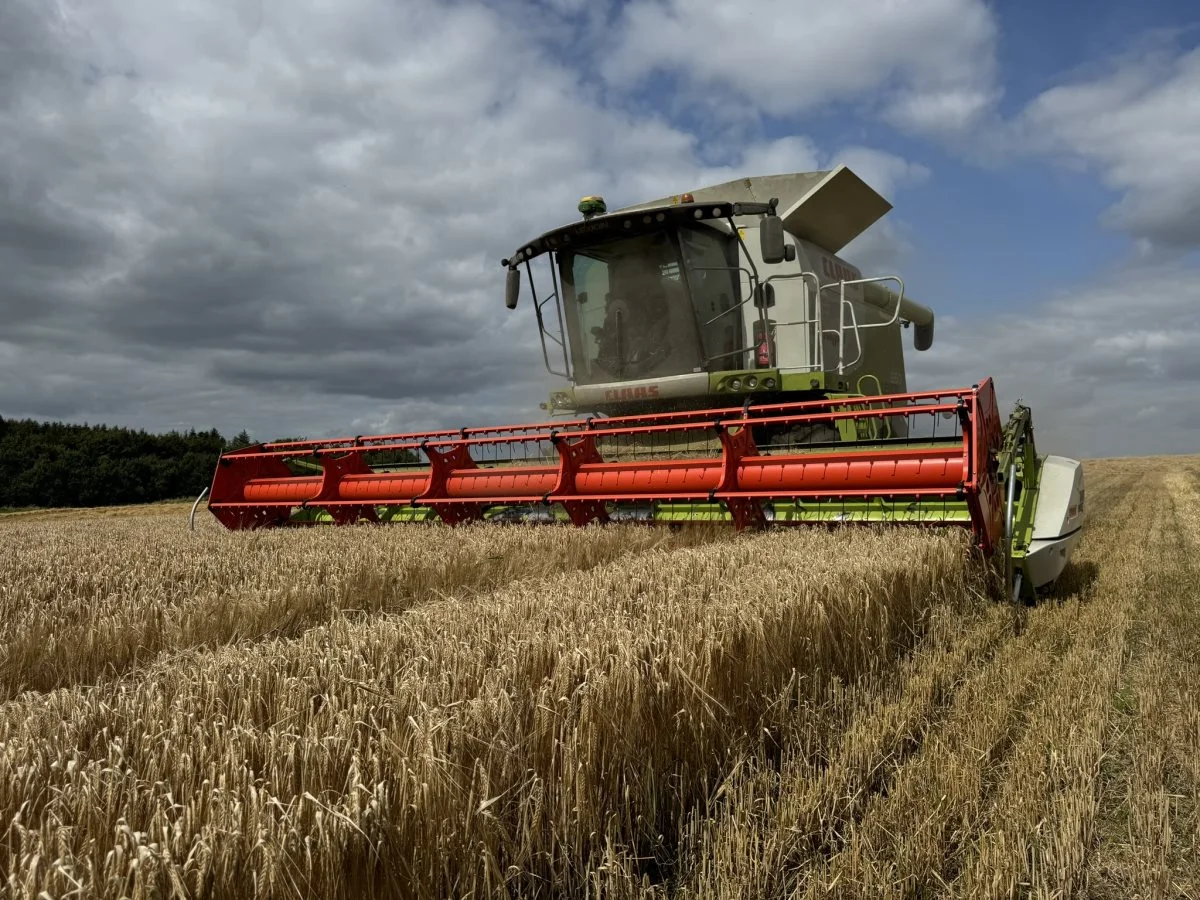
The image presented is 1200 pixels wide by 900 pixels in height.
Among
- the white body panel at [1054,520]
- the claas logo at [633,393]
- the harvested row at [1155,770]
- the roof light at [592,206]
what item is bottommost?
the harvested row at [1155,770]

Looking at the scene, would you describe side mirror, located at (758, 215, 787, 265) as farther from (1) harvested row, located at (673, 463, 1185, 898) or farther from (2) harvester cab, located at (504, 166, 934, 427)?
(1) harvested row, located at (673, 463, 1185, 898)

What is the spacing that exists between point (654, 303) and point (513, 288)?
4.12 feet

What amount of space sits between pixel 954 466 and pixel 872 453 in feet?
1.53

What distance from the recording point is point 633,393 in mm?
6207

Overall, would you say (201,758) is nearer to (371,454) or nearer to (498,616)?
(498,616)

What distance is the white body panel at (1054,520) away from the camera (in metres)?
4.25

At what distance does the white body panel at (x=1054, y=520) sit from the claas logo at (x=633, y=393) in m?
2.70

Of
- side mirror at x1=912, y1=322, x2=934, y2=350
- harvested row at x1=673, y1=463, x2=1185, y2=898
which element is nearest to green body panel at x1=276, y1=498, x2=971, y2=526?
harvested row at x1=673, y1=463, x2=1185, y2=898

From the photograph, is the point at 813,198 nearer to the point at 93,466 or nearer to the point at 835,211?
the point at 835,211

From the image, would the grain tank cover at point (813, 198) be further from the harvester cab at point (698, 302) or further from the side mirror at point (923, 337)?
the side mirror at point (923, 337)

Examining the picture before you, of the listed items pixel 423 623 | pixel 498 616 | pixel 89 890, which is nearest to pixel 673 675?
pixel 498 616

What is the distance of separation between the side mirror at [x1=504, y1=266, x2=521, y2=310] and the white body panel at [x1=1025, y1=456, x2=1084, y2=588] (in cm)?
415

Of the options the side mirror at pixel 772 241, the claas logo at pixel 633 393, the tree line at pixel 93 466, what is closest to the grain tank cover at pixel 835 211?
the side mirror at pixel 772 241

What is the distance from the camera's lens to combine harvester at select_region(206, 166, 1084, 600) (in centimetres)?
454
